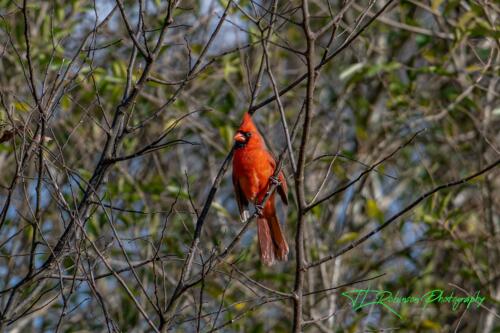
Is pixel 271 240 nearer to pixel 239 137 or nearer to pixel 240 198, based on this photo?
pixel 240 198

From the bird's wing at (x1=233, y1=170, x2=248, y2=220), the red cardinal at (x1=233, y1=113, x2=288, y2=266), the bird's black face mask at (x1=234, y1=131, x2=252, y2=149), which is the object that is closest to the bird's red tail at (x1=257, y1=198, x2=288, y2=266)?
the red cardinal at (x1=233, y1=113, x2=288, y2=266)

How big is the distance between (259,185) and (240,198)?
23cm

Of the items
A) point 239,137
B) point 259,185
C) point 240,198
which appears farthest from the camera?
point 240,198

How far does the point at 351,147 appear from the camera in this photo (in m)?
7.42

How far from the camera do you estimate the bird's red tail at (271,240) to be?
4.59m

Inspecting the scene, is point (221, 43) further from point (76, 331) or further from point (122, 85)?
point (76, 331)

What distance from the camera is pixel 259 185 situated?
4941mm

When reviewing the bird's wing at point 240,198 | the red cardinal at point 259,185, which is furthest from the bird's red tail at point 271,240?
the bird's wing at point 240,198

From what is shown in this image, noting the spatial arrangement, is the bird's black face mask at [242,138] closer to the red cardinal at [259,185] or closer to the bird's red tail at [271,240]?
the red cardinal at [259,185]

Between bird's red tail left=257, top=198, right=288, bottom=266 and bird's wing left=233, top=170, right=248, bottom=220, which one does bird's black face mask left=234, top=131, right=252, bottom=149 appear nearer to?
bird's wing left=233, top=170, right=248, bottom=220

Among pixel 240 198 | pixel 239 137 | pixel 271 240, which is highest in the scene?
pixel 239 137

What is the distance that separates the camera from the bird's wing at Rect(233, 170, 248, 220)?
198 inches

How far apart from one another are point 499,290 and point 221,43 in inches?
121

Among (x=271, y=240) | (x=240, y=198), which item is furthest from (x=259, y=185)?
(x=271, y=240)
